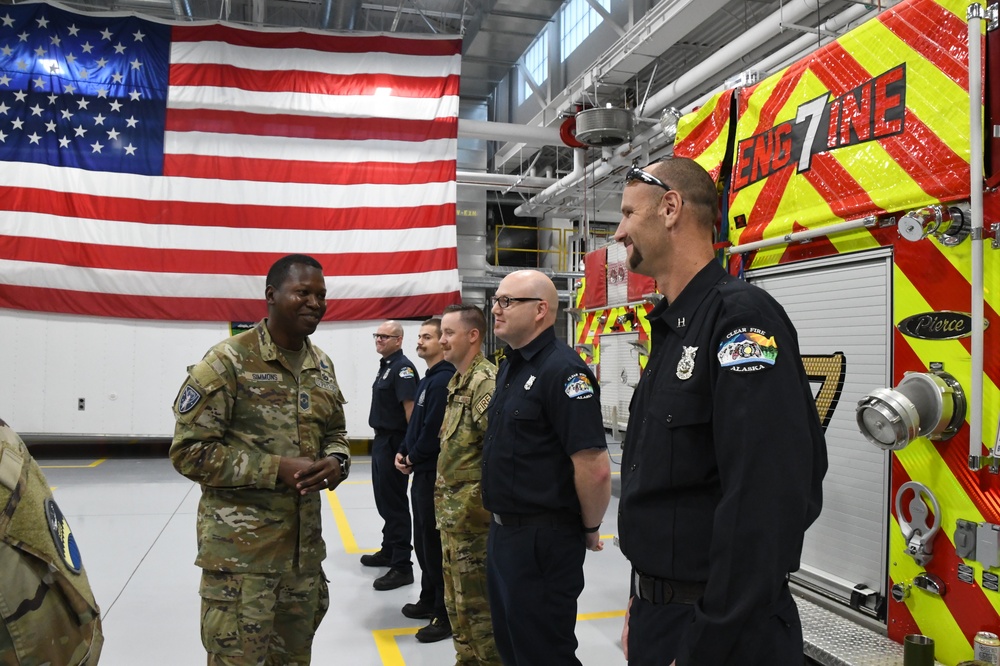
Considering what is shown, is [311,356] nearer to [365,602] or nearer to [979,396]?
[979,396]

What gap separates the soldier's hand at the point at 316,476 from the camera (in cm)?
264

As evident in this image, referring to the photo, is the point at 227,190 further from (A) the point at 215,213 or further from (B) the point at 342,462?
(B) the point at 342,462

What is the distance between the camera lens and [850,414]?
2607 millimetres

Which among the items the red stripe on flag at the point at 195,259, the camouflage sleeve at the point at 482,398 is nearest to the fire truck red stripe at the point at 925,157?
the camouflage sleeve at the point at 482,398

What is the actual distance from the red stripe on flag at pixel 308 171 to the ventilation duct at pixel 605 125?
3.09 m

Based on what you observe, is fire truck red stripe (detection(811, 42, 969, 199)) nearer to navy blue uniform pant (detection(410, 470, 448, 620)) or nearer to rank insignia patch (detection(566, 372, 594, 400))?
rank insignia patch (detection(566, 372, 594, 400))

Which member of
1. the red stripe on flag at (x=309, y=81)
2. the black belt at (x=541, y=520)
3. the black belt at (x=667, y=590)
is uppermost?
the red stripe on flag at (x=309, y=81)

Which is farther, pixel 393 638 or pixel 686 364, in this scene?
pixel 393 638

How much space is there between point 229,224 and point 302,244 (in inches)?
44.4

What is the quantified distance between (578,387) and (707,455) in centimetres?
137

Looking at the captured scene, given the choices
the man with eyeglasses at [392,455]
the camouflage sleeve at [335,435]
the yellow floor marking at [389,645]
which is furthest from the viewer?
the man with eyeglasses at [392,455]

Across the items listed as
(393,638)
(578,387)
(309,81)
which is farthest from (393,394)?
(309,81)

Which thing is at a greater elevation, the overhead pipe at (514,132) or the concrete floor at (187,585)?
the overhead pipe at (514,132)

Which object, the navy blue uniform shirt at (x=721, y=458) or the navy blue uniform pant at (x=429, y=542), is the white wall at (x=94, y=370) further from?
the navy blue uniform shirt at (x=721, y=458)
